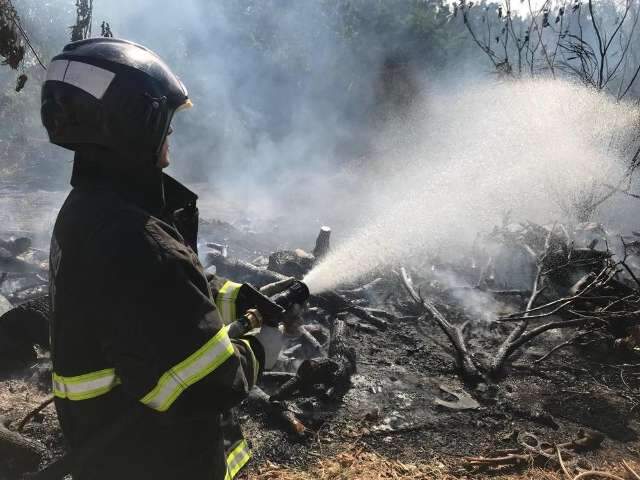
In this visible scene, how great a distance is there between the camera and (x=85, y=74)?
157 centimetres

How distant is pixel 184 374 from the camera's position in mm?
1444

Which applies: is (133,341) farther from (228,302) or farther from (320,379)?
(320,379)

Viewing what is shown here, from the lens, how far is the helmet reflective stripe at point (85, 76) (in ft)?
5.15

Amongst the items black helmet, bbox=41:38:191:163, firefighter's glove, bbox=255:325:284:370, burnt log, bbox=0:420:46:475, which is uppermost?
black helmet, bbox=41:38:191:163

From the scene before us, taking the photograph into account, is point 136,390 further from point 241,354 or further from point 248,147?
point 248,147

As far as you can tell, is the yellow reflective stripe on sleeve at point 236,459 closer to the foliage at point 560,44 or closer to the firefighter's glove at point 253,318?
the firefighter's glove at point 253,318

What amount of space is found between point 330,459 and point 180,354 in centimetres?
266

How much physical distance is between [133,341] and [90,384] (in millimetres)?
362

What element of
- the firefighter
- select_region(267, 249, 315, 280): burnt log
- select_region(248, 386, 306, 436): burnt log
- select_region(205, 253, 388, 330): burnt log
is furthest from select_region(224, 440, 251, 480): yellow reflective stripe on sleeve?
select_region(267, 249, 315, 280): burnt log

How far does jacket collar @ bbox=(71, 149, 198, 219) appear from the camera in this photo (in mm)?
1609

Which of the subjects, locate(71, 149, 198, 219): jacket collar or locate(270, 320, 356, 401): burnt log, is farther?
locate(270, 320, 356, 401): burnt log

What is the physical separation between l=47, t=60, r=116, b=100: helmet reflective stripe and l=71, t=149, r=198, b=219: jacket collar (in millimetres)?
225

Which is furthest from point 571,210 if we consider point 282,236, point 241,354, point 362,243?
point 241,354

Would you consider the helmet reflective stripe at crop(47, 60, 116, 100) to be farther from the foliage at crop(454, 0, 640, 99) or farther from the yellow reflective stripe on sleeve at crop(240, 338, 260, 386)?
the foliage at crop(454, 0, 640, 99)
